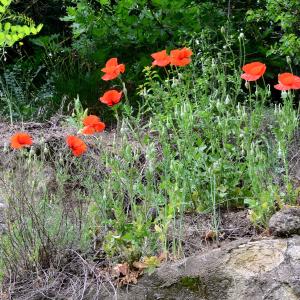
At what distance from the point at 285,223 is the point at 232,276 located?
35cm

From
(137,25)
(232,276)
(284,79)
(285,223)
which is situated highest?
(137,25)

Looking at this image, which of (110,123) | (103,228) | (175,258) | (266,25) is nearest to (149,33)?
(110,123)

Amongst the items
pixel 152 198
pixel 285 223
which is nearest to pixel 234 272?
pixel 285 223

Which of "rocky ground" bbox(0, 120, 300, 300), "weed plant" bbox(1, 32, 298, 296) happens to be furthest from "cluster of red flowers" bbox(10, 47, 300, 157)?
"rocky ground" bbox(0, 120, 300, 300)

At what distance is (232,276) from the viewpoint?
2.66 meters

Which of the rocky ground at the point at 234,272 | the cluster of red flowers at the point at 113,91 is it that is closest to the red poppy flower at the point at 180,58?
the cluster of red flowers at the point at 113,91

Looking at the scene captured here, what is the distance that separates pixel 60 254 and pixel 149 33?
3104 millimetres

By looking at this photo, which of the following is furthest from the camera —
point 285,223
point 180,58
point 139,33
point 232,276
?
point 139,33

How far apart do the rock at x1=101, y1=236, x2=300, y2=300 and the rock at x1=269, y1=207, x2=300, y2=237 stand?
0.04 meters

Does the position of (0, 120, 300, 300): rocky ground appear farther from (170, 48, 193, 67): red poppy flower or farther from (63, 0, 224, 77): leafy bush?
(63, 0, 224, 77): leafy bush

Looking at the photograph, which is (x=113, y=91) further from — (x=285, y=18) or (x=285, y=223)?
(x=285, y=18)

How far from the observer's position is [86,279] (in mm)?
2809

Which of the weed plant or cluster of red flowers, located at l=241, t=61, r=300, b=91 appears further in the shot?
cluster of red flowers, located at l=241, t=61, r=300, b=91

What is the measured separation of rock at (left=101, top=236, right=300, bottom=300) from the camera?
259 centimetres
